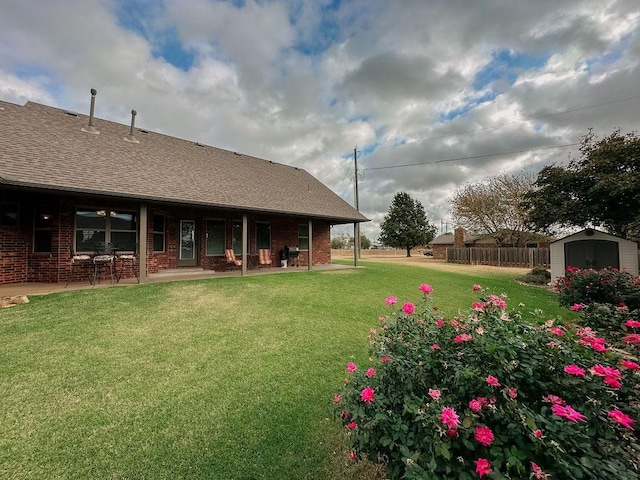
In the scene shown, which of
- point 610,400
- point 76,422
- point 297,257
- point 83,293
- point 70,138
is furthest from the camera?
point 297,257

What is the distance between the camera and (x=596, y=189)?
11.0m

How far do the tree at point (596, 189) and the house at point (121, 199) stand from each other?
967cm

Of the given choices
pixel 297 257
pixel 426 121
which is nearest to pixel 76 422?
pixel 297 257

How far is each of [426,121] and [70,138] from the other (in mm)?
17930

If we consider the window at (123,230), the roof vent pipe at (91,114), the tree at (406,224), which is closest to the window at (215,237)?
the window at (123,230)

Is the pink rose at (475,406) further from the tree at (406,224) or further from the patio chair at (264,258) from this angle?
the tree at (406,224)

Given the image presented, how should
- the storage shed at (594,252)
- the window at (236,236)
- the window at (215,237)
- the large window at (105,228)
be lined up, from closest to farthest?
the large window at (105,228), the storage shed at (594,252), the window at (215,237), the window at (236,236)

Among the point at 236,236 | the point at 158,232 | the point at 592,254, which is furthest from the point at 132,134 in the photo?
the point at 592,254

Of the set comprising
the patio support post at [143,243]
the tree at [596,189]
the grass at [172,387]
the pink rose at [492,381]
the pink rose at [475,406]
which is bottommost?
the grass at [172,387]

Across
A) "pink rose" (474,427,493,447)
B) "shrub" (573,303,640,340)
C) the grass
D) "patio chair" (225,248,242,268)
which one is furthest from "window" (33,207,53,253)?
"shrub" (573,303,640,340)

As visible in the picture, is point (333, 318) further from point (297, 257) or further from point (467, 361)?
point (297, 257)

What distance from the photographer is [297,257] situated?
14570 millimetres

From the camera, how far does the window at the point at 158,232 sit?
1032cm

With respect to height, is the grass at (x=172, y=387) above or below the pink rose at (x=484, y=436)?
below
